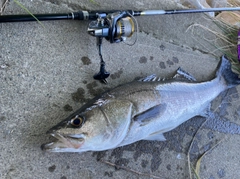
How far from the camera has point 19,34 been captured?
209cm

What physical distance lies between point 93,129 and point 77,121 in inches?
4.7

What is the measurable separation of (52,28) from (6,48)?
0.41 metres

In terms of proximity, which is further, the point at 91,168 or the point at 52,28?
the point at 52,28

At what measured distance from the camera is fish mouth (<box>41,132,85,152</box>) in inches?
67.7

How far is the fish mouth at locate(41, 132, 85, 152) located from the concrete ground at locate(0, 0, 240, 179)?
256 millimetres

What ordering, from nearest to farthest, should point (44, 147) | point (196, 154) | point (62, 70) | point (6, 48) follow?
point (44, 147), point (6, 48), point (62, 70), point (196, 154)

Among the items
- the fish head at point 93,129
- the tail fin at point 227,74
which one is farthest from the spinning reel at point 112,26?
the tail fin at point 227,74

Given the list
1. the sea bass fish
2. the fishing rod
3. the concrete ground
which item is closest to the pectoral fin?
the sea bass fish

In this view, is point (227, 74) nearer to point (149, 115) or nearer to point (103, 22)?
point (149, 115)

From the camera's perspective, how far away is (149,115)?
6.57ft

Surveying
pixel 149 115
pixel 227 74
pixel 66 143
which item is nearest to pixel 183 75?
pixel 227 74

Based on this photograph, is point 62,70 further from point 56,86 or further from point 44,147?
point 44,147

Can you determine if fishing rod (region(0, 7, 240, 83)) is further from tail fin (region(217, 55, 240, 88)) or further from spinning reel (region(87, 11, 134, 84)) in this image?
tail fin (region(217, 55, 240, 88))

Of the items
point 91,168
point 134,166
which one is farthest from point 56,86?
point 134,166
